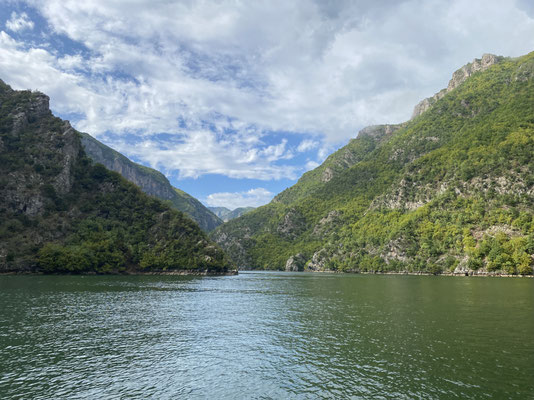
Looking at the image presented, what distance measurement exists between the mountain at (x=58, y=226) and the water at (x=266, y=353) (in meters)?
108

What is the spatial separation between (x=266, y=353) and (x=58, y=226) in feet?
574

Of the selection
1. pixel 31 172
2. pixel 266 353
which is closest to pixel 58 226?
pixel 31 172

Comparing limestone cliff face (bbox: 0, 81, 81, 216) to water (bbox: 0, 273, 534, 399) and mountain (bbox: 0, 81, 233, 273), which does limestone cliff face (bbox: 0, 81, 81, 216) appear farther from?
water (bbox: 0, 273, 534, 399)

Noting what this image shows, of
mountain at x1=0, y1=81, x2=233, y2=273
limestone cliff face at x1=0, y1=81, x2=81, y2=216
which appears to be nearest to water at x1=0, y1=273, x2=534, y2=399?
mountain at x1=0, y1=81, x2=233, y2=273

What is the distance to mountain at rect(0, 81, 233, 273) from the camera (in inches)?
5738

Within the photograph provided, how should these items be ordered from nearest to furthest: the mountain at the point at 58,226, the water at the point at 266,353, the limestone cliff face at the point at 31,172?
the water at the point at 266,353 < the mountain at the point at 58,226 < the limestone cliff face at the point at 31,172

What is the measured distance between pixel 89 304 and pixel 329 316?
46.3m

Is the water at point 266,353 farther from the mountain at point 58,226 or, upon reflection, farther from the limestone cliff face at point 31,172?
the limestone cliff face at point 31,172

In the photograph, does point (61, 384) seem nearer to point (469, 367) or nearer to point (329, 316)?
point (469, 367)

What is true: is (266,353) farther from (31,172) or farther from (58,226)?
(31,172)

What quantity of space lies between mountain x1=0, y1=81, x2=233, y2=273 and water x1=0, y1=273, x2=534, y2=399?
107683mm

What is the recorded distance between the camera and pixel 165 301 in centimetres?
6875

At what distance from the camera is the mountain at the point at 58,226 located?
478 feet

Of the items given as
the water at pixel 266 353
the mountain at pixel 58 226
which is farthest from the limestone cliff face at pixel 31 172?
the water at pixel 266 353
